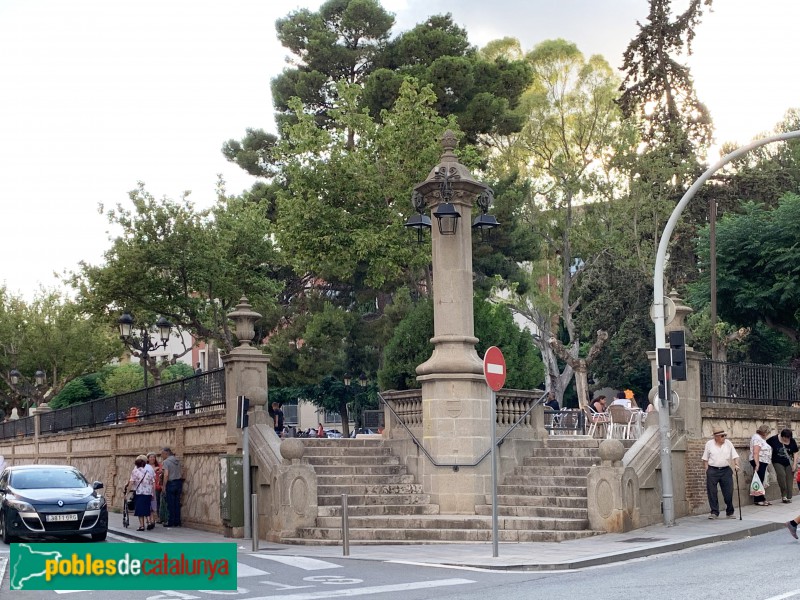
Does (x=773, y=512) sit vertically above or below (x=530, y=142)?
below

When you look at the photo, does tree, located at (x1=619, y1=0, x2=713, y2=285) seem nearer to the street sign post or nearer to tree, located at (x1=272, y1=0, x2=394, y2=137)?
tree, located at (x1=272, y1=0, x2=394, y2=137)

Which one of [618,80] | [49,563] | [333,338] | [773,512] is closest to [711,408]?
[773,512]

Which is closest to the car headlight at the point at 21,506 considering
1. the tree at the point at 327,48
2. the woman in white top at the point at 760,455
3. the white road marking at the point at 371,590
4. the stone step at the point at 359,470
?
the stone step at the point at 359,470

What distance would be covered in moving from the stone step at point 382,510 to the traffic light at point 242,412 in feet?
6.76

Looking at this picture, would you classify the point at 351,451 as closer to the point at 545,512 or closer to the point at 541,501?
the point at 541,501

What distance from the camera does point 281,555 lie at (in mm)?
17438

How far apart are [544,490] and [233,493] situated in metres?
5.80

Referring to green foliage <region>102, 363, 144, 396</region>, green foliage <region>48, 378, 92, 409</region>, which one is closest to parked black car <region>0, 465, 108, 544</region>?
green foliage <region>48, 378, 92, 409</region>

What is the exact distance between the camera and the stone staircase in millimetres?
18828

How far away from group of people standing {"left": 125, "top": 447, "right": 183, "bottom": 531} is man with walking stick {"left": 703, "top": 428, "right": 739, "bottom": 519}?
36.9ft

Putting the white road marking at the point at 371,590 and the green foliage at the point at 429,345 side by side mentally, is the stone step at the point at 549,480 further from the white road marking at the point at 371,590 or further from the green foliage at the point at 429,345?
the green foliage at the point at 429,345

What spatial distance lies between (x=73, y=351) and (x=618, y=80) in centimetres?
3224

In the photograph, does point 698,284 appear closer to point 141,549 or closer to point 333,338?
point 333,338

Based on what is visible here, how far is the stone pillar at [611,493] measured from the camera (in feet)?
61.0
